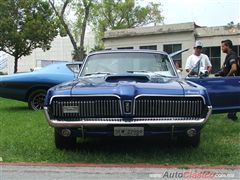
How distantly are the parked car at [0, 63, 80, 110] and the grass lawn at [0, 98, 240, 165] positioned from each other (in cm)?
415

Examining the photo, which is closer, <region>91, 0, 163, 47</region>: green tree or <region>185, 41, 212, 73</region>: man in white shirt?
<region>185, 41, 212, 73</region>: man in white shirt

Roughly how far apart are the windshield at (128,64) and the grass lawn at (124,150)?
3.64 ft

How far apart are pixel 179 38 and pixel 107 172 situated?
41.2m

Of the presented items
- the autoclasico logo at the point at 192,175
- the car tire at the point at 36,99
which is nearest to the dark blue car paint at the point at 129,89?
the autoclasico logo at the point at 192,175

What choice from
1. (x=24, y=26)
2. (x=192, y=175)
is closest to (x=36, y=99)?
(x=192, y=175)

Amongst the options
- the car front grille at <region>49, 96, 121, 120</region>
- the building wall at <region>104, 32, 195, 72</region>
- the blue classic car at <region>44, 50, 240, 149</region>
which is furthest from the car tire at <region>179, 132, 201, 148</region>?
the building wall at <region>104, 32, 195, 72</region>

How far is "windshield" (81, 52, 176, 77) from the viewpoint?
7.90 metres

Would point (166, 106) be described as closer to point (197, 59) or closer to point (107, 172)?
point (107, 172)

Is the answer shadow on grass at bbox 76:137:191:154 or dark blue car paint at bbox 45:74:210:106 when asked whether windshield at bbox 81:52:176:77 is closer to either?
shadow on grass at bbox 76:137:191:154

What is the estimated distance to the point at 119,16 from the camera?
63.6 metres

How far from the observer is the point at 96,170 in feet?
19.5

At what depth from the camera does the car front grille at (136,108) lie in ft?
20.4

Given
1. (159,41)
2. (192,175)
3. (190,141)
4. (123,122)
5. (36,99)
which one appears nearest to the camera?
(192,175)

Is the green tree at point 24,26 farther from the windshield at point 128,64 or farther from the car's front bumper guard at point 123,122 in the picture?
the car's front bumper guard at point 123,122
